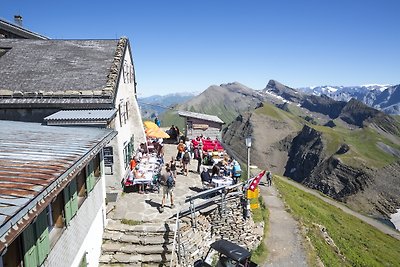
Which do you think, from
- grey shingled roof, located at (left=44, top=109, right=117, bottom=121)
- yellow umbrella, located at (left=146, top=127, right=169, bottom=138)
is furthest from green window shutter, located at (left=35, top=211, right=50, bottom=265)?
yellow umbrella, located at (left=146, top=127, right=169, bottom=138)

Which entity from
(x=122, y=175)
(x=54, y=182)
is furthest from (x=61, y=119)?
(x=54, y=182)

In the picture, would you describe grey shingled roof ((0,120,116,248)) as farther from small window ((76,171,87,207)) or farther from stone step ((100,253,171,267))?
stone step ((100,253,171,267))

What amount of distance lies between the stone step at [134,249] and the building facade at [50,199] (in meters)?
0.45

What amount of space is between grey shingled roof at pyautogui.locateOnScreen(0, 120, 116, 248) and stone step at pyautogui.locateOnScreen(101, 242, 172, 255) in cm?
512

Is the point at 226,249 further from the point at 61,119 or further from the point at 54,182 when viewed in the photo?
the point at 61,119

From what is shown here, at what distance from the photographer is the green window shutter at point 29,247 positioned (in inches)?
280

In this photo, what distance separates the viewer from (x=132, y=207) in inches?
654

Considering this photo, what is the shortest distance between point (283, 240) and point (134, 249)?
339 inches

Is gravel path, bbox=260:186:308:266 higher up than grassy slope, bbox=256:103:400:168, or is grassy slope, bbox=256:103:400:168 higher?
→ gravel path, bbox=260:186:308:266

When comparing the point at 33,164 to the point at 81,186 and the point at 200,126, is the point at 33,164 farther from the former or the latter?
the point at 200,126

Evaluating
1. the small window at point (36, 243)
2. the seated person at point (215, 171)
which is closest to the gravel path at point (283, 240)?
the seated person at point (215, 171)

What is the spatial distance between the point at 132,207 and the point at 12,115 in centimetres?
819

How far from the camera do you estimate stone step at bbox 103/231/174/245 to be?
14011 millimetres

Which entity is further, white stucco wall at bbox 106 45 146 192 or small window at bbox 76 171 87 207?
white stucco wall at bbox 106 45 146 192
